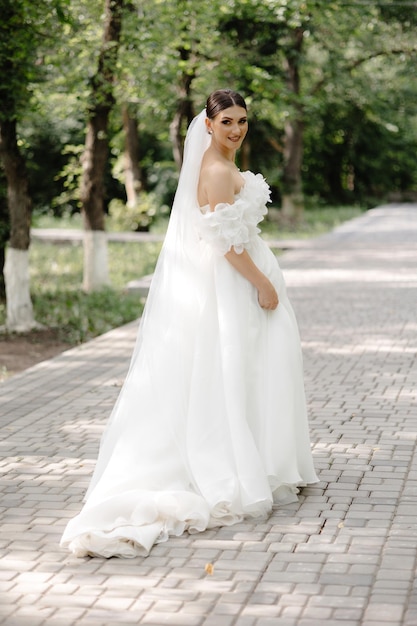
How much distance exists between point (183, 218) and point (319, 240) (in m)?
20.1

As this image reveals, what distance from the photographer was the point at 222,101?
5508 mm

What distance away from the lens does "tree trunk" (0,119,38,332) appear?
40.0 ft

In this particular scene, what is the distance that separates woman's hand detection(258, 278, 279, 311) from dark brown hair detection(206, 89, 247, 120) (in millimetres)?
918

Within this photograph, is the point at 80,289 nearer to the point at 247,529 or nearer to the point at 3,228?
the point at 3,228

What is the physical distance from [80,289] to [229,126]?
11277 mm

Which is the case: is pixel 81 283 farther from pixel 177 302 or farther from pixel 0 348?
pixel 177 302

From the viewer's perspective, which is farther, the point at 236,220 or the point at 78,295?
the point at 78,295

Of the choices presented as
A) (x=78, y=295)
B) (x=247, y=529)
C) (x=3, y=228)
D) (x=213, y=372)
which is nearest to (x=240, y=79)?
(x=78, y=295)

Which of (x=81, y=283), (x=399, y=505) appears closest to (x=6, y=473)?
(x=399, y=505)

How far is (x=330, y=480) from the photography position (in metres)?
6.09

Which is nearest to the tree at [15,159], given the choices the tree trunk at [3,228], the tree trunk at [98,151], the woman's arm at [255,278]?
the tree trunk at [3,228]

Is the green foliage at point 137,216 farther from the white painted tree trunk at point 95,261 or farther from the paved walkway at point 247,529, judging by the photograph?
the paved walkway at point 247,529

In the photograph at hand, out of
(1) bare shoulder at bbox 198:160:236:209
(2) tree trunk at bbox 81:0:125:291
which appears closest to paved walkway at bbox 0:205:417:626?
(1) bare shoulder at bbox 198:160:236:209

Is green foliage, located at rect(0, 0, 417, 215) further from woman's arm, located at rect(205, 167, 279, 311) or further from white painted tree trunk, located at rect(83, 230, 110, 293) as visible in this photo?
woman's arm, located at rect(205, 167, 279, 311)
